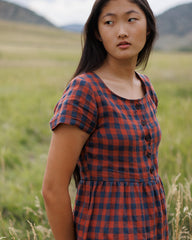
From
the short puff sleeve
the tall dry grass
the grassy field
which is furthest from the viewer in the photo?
the grassy field

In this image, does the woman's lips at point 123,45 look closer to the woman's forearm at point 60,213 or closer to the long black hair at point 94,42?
the long black hair at point 94,42

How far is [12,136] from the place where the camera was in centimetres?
532

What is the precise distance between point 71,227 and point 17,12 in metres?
179

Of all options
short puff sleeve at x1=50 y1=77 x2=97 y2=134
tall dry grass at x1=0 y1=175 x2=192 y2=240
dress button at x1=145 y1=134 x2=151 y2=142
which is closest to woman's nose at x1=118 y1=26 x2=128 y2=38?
short puff sleeve at x1=50 y1=77 x2=97 y2=134

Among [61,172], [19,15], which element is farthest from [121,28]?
[19,15]

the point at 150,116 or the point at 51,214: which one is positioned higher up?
the point at 150,116

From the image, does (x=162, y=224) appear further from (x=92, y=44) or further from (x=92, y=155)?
(x=92, y=44)

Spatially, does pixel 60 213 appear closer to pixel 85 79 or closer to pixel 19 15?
pixel 85 79

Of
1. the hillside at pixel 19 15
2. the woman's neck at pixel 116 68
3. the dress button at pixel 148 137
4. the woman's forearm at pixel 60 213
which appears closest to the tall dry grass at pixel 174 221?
the woman's forearm at pixel 60 213

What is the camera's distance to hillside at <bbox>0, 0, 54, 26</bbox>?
162 metres

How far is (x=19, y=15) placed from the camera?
6486 inches

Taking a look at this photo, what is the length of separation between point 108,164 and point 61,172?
195mm

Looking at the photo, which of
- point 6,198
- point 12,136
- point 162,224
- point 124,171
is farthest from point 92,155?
point 12,136

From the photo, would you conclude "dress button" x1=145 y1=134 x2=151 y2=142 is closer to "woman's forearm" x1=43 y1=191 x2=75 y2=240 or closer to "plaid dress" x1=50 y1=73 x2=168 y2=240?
"plaid dress" x1=50 y1=73 x2=168 y2=240
